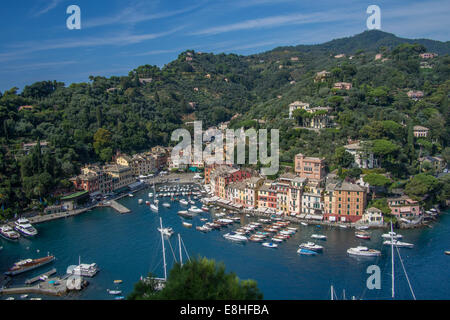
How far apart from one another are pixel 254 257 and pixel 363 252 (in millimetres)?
4601

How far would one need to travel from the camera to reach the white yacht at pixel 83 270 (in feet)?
47.0

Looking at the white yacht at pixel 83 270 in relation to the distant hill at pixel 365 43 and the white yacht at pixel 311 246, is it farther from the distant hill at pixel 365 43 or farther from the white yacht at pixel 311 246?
the distant hill at pixel 365 43

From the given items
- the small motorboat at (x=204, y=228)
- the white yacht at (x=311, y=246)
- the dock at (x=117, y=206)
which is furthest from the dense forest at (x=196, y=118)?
the small motorboat at (x=204, y=228)

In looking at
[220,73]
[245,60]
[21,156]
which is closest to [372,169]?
[21,156]

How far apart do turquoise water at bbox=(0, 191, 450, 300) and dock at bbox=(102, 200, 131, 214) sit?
166 cm

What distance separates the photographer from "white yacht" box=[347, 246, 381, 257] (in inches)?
619

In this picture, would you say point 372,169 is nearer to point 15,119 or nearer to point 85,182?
point 85,182

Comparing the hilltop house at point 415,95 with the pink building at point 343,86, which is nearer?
the hilltop house at point 415,95

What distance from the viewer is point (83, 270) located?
14.5 meters

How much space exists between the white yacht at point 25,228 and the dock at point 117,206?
5.05 m

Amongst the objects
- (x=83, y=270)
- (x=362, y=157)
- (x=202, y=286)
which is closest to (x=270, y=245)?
(x=83, y=270)

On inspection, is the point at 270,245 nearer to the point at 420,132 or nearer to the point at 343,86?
the point at 420,132

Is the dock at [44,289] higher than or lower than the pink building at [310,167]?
lower

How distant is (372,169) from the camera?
23406 mm
